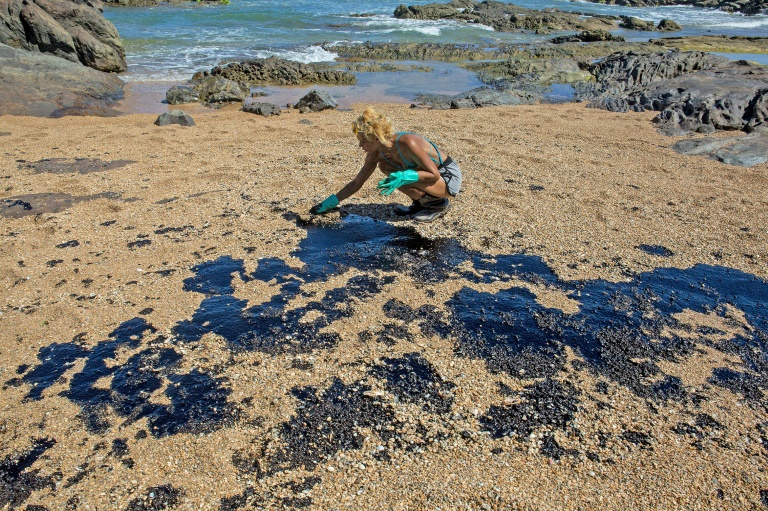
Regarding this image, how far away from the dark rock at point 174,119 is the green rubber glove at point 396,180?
5.18m

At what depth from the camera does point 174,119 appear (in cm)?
890

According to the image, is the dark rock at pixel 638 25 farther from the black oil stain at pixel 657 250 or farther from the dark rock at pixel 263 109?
the black oil stain at pixel 657 250

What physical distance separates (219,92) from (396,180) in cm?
732

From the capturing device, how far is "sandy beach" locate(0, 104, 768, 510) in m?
2.79

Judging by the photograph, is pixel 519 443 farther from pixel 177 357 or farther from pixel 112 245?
pixel 112 245

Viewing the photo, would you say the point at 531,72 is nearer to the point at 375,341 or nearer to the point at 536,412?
the point at 375,341

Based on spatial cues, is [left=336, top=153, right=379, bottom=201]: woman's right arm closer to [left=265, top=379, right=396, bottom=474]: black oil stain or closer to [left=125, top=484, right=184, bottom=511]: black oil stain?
[left=265, top=379, right=396, bottom=474]: black oil stain

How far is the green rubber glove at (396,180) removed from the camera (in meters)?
4.95

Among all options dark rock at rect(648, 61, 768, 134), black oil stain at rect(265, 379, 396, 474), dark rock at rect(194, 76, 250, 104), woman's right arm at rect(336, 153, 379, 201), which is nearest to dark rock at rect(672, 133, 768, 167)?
dark rock at rect(648, 61, 768, 134)

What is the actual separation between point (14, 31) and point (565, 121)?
11.9m

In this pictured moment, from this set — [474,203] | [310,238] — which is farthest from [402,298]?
[474,203]

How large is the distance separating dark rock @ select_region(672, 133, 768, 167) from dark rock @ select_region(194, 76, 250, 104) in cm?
795

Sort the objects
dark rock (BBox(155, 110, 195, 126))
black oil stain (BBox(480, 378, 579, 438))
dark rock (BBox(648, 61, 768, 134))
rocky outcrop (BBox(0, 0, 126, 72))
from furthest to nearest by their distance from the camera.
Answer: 1. rocky outcrop (BBox(0, 0, 126, 72))
2. dark rock (BBox(648, 61, 768, 134))
3. dark rock (BBox(155, 110, 195, 126))
4. black oil stain (BBox(480, 378, 579, 438))

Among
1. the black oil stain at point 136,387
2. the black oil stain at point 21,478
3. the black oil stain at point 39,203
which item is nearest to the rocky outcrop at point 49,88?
the black oil stain at point 39,203
